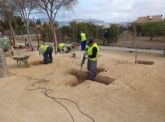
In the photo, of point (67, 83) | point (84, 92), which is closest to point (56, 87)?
point (67, 83)

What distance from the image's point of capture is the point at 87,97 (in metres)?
5.70

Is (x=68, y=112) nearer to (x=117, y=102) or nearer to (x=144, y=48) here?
(x=117, y=102)

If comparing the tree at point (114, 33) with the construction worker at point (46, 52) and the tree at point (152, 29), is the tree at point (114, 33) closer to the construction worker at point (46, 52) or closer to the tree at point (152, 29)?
the tree at point (152, 29)

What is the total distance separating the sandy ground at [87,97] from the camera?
4.68 m

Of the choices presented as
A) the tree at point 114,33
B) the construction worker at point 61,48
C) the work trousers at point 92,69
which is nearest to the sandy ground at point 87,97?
the work trousers at point 92,69

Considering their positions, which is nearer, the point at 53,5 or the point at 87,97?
the point at 87,97

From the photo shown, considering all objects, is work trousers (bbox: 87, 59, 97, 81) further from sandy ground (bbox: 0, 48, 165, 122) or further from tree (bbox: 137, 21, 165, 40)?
tree (bbox: 137, 21, 165, 40)

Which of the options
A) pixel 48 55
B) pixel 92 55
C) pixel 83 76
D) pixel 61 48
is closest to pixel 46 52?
pixel 48 55

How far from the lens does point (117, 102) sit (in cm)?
530

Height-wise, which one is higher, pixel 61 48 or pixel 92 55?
pixel 61 48

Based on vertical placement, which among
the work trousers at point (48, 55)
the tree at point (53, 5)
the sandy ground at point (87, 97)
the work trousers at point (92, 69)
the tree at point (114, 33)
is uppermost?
the tree at point (53, 5)

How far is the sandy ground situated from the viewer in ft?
15.4

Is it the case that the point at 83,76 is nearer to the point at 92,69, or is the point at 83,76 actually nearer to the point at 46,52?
the point at 92,69

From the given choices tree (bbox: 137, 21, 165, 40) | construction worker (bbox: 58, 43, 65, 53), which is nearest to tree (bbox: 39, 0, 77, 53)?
construction worker (bbox: 58, 43, 65, 53)
